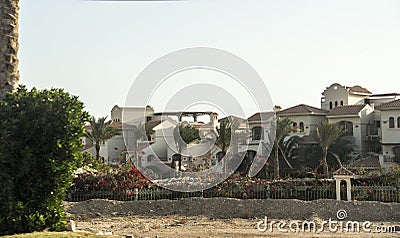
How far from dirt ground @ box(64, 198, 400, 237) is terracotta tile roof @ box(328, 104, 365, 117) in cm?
1818

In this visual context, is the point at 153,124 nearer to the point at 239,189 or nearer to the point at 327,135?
the point at 327,135

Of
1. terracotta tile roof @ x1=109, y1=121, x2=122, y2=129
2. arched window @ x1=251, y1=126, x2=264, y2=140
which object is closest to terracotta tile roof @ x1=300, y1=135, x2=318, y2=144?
arched window @ x1=251, y1=126, x2=264, y2=140

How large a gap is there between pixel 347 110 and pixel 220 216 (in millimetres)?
20159

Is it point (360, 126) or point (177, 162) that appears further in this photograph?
point (360, 126)

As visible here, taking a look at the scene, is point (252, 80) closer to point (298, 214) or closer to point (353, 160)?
point (298, 214)

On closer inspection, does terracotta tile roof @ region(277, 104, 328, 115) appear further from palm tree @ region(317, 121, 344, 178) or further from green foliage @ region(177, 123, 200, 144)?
green foliage @ region(177, 123, 200, 144)

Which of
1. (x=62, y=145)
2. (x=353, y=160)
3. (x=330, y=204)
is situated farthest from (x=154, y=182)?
(x=353, y=160)

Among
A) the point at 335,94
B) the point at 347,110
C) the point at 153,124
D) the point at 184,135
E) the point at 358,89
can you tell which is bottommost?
the point at 184,135

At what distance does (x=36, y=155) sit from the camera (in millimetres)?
9297

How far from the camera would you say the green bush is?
905cm

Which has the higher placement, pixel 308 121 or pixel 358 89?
pixel 358 89

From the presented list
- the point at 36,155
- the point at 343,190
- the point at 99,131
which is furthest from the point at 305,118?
the point at 36,155

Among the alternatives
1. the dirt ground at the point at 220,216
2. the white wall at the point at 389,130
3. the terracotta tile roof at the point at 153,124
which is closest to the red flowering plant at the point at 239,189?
the dirt ground at the point at 220,216

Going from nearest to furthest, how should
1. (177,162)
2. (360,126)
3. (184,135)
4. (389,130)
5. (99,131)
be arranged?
(184,135) → (177,162) → (389,130) → (360,126) → (99,131)
